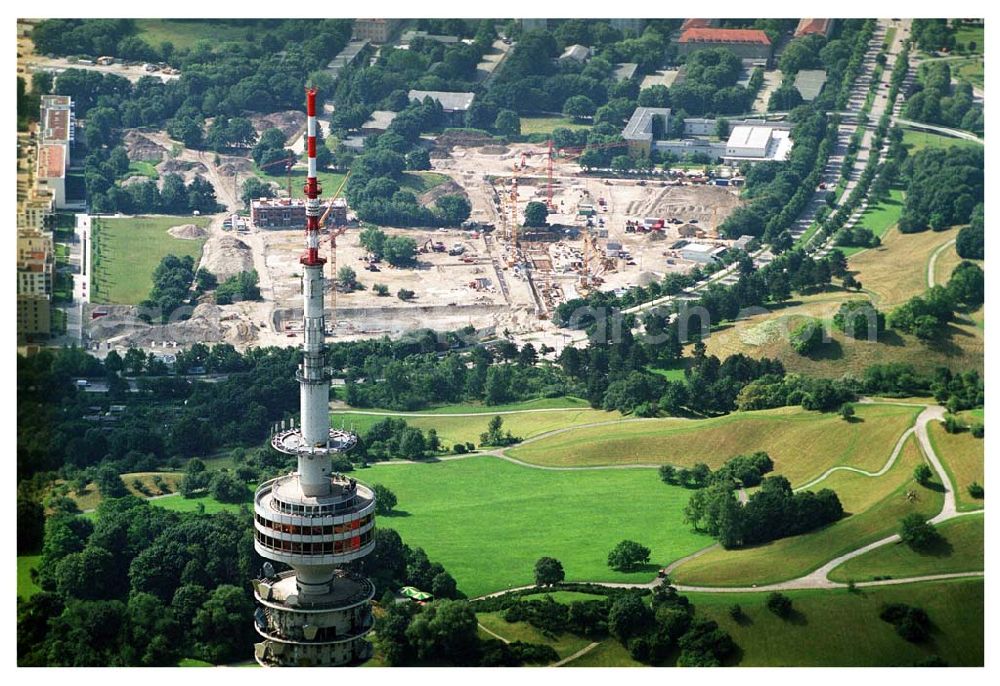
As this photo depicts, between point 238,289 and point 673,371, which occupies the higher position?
point 238,289

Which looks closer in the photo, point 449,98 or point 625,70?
point 449,98

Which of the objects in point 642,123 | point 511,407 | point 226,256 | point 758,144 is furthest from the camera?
point 642,123

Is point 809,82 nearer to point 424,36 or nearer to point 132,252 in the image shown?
point 424,36

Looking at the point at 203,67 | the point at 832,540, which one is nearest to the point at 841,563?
the point at 832,540

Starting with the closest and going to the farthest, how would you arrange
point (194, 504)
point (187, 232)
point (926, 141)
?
point (194, 504) → point (187, 232) → point (926, 141)

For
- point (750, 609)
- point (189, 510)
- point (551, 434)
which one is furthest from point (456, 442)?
point (750, 609)

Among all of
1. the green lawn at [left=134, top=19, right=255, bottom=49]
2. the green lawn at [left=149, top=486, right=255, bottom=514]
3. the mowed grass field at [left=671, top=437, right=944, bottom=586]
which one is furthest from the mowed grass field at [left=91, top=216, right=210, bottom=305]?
the mowed grass field at [left=671, top=437, right=944, bottom=586]

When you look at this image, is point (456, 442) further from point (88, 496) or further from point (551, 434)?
point (88, 496)

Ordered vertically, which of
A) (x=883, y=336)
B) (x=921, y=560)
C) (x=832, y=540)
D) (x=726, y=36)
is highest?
(x=726, y=36)
